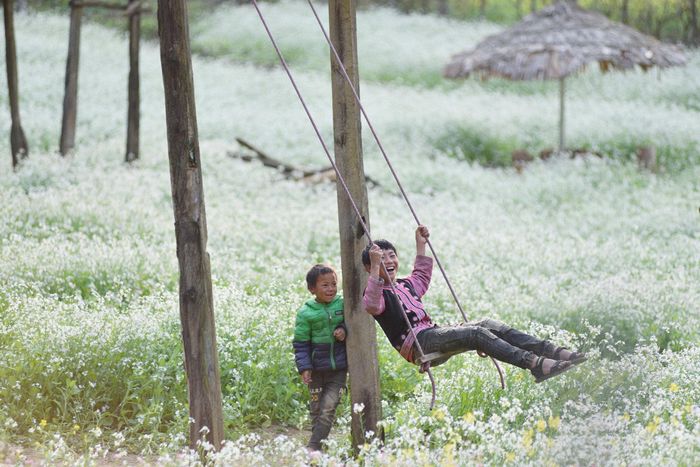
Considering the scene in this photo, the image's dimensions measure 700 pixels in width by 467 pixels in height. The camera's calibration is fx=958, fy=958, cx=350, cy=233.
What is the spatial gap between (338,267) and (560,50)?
1041 cm

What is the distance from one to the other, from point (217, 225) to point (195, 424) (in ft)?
23.2

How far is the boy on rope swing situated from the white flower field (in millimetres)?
332

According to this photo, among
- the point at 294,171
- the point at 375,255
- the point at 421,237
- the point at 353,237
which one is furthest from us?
the point at 294,171

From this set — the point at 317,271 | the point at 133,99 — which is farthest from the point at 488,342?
the point at 133,99

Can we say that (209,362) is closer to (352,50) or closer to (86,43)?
(352,50)

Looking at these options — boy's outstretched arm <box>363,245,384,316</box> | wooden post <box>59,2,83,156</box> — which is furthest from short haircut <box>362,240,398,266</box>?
wooden post <box>59,2,83,156</box>

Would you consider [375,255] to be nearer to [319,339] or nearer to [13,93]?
[319,339]

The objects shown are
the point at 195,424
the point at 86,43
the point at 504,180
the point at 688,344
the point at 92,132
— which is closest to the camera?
the point at 195,424

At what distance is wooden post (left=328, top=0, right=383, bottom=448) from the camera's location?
6.55 meters

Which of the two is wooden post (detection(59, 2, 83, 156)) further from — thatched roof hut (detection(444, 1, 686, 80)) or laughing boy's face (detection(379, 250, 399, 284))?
laughing boy's face (detection(379, 250, 399, 284))

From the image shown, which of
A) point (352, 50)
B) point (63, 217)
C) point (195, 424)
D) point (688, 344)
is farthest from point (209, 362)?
point (63, 217)

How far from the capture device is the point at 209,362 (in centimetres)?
628

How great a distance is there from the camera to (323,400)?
6.66 m

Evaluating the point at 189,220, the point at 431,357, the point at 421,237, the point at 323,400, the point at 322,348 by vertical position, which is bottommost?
the point at 323,400
